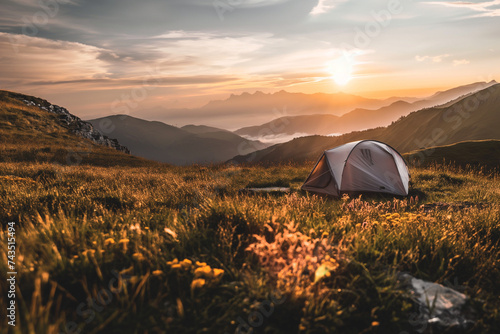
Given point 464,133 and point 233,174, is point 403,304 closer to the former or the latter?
point 233,174

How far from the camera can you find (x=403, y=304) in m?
3.00

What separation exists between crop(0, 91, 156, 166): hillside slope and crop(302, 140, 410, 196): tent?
21.4m

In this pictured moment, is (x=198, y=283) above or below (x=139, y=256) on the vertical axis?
below

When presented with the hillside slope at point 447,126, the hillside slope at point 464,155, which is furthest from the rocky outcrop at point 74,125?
the hillside slope at point 447,126

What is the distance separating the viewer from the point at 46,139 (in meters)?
42.3

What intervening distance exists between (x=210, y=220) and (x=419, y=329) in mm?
2830

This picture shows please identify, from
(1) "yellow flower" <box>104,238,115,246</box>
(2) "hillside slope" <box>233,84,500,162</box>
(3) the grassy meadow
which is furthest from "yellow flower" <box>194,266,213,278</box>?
(2) "hillside slope" <box>233,84,500,162</box>

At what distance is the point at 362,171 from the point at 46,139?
145 feet

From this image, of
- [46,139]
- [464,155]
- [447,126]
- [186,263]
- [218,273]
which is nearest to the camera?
[218,273]

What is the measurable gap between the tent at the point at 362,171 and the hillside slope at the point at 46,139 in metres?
21.4

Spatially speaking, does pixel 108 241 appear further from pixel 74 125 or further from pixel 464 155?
pixel 74 125

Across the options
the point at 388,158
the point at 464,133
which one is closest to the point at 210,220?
the point at 388,158

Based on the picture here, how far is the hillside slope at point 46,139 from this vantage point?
30.1 metres

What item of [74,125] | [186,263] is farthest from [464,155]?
[74,125]
